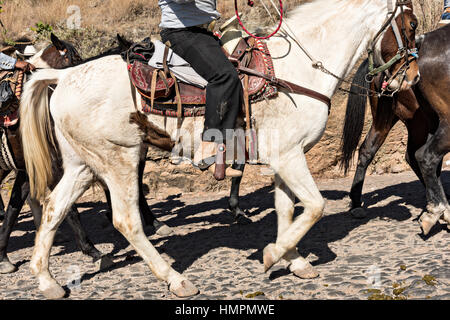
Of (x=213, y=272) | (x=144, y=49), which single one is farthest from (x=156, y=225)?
(x=144, y=49)

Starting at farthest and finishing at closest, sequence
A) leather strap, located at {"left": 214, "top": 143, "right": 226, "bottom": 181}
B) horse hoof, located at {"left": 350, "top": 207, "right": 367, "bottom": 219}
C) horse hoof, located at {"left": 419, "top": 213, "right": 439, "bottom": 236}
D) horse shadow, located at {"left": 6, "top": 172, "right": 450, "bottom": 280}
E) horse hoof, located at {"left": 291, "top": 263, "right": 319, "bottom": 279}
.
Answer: horse hoof, located at {"left": 350, "top": 207, "right": 367, "bottom": 219}, horse shadow, located at {"left": 6, "top": 172, "right": 450, "bottom": 280}, horse hoof, located at {"left": 419, "top": 213, "right": 439, "bottom": 236}, horse hoof, located at {"left": 291, "top": 263, "right": 319, "bottom": 279}, leather strap, located at {"left": 214, "top": 143, "right": 226, "bottom": 181}

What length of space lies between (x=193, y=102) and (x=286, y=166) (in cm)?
99

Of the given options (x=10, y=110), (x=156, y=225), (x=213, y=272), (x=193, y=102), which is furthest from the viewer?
(x=156, y=225)

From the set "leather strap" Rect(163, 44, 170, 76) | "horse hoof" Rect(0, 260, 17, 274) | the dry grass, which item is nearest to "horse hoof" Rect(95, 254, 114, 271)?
"horse hoof" Rect(0, 260, 17, 274)

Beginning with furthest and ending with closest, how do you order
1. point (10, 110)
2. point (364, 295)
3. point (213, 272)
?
point (10, 110), point (213, 272), point (364, 295)

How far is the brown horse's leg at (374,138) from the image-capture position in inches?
281

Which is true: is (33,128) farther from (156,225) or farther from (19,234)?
(19,234)

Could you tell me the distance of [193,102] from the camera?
490 centimetres

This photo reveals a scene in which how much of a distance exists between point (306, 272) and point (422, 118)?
2747 mm

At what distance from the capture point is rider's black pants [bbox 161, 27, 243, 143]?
15.5ft

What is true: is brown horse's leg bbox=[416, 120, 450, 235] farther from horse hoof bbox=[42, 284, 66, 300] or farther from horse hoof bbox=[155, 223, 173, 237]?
horse hoof bbox=[42, 284, 66, 300]

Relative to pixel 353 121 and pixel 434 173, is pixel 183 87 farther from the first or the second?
pixel 353 121

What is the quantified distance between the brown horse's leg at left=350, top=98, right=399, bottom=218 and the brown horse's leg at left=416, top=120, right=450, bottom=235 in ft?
3.19

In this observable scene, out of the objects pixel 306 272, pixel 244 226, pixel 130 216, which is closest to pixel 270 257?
pixel 306 272
